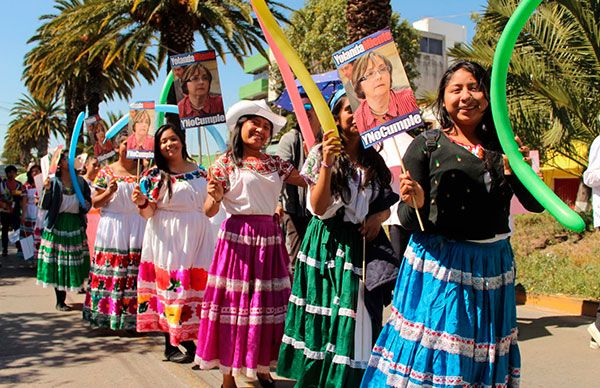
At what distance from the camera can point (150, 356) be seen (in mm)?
5520

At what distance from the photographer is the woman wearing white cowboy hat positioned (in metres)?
4.24

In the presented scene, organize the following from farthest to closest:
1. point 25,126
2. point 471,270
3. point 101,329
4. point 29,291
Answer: point 25,126 → point 29,291 → point 101,329 → point 471,270

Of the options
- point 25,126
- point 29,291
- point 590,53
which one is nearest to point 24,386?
point 29,291

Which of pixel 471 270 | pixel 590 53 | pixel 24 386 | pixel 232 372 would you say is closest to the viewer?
pixel 471 270

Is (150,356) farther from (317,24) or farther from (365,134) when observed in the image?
(317,24)

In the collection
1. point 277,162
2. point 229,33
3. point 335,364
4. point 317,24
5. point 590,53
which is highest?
point 317,24

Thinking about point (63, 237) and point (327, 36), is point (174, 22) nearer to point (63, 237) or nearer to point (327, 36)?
point (63, 237)

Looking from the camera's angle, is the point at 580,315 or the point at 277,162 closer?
the point at 277,162

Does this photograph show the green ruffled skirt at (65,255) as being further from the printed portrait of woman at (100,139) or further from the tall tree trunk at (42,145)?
the tall tree trunk at (42,145)

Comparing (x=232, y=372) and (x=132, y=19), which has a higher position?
(x=132, y=19)

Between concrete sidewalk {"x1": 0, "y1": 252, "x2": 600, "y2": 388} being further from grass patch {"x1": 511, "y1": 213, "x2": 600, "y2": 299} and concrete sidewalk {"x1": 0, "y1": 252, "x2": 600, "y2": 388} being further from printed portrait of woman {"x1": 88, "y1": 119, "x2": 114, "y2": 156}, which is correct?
printed portrait of woman {"x1": 88, "y1": 119, "x2": 114, "y2": 156}

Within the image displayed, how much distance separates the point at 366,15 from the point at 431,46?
124 ft

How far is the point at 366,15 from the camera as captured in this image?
10.4m

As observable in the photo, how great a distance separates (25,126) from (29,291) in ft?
127
